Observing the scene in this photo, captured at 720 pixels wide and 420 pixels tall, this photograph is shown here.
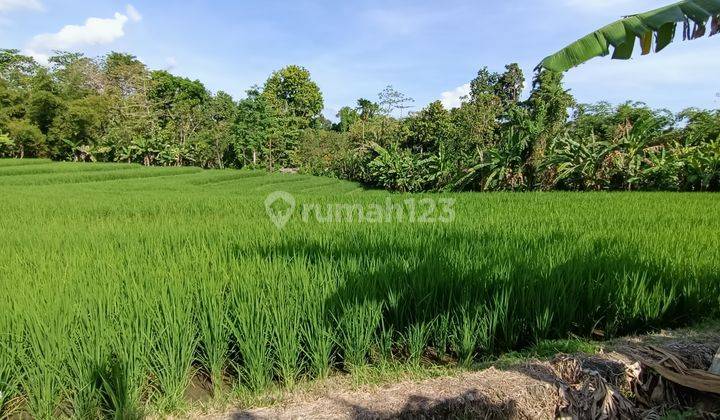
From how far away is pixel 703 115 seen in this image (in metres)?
12.5

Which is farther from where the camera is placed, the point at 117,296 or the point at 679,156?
the point at 679,156

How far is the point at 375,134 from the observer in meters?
17.6

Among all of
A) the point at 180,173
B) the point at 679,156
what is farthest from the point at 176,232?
the point at 180,173

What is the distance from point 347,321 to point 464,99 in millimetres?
15775

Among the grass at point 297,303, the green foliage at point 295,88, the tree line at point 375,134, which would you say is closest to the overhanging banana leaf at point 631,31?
the grass at point 297,303

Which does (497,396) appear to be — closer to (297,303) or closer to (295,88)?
(297,303)

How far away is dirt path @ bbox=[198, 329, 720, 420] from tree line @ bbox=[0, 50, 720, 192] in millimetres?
9497

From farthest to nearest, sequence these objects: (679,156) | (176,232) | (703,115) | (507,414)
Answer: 1. (703,115)
2. (679,156)
3. (176,232)
4. (507,414)

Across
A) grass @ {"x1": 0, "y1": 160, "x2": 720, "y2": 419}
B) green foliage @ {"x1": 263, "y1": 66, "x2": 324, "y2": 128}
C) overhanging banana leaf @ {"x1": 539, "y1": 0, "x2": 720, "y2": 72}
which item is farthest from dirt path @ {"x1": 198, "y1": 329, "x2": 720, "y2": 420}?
green foliage @ {"x1": 263, "y1": 66, "x2": 324, "y2": 128}

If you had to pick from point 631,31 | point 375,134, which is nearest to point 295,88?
point 375,134

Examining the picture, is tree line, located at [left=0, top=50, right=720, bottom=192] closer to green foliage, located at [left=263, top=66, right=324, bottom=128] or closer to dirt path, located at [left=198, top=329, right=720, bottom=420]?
green foliage, located at [left=263, top=66, right=324, bottom=128]

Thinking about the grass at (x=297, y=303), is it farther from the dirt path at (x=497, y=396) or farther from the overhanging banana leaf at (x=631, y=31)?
the overhanging banana leaf at (x=631, y=31)

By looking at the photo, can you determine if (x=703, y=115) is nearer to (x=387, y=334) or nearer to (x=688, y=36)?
(x=688, y=36)

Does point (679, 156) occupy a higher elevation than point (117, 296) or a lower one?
higher
